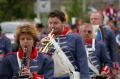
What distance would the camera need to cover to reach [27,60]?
7.94 metres

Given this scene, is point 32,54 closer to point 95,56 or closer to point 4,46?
point 95,56

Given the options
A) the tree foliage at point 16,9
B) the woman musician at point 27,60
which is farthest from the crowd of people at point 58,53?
the tree foliage at point 16,9

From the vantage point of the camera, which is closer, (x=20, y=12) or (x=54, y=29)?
(x=54, y=29)

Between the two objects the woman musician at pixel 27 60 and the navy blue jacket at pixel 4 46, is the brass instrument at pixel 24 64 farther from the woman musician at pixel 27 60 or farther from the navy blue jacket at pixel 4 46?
the navy blue jacket at pixel 4 46

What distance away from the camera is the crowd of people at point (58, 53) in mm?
7980

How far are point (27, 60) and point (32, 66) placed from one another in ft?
0.42

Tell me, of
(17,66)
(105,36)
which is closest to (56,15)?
(17,66)

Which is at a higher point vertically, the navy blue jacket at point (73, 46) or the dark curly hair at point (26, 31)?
the dark curly hair at point (26, 31)

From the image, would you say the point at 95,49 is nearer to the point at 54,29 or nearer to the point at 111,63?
the point at 111,63

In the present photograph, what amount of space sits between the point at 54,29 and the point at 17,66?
1435mm

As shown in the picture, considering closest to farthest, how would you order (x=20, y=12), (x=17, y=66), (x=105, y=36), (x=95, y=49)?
(x=17, y=66), (x=95, y=49), (x=105, y=36), (x=20, y=12)

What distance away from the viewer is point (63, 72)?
941 centimetres

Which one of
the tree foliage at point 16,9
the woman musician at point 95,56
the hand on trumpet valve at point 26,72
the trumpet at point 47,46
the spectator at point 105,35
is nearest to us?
the hand on trumpet valve at point 26,72

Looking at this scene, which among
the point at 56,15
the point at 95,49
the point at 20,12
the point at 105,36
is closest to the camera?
the point at 56,15
